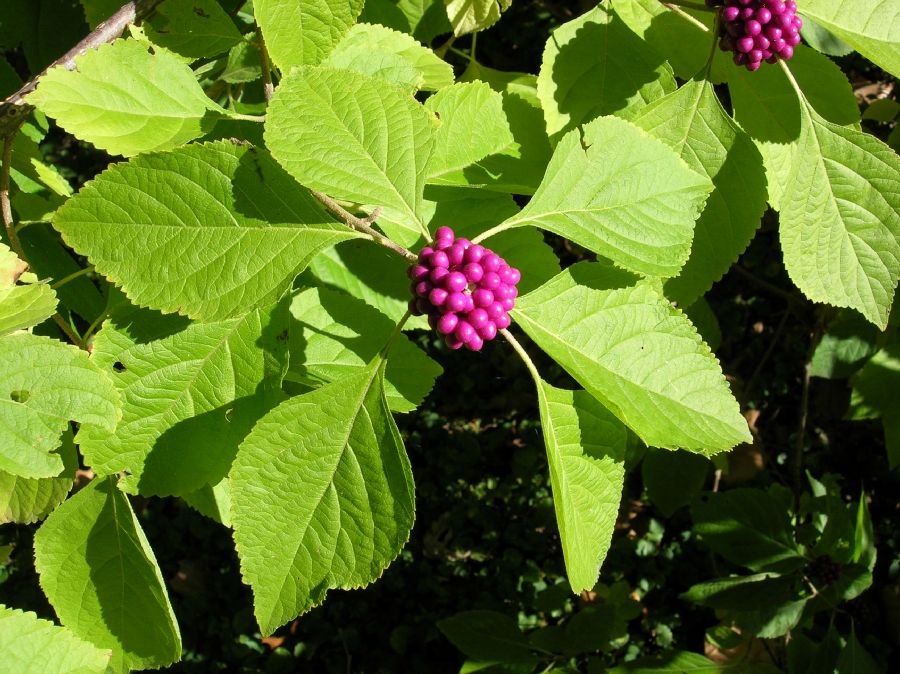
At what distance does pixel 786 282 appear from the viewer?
4.25 metres

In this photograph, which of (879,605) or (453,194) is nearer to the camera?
(453,194)

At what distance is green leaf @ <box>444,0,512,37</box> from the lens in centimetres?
185

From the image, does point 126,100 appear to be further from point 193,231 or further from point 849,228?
point 849,228

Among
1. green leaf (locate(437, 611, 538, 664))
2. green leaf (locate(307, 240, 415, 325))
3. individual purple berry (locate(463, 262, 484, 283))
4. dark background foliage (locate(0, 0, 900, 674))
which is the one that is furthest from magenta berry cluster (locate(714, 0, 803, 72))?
dark background foliage (locate(0, 0, 900, 674))

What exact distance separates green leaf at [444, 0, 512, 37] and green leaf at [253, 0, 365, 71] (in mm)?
592

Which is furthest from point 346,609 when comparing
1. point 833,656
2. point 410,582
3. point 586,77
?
point 586,77

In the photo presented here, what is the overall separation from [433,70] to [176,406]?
98 cm

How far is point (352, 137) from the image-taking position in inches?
49.9

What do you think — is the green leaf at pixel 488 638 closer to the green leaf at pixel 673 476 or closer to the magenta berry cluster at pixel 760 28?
the green leaf at pixel 673 476

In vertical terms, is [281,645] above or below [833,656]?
below

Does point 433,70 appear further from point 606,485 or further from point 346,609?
point 346,609

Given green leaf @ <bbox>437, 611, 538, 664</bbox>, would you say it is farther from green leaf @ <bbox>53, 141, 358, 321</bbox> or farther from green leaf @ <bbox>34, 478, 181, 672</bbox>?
green leaf @ <bbox>53, 141, 358, 321</bbox>

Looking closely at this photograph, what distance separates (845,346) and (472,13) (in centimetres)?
195

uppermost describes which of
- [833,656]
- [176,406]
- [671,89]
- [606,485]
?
[671,89]
